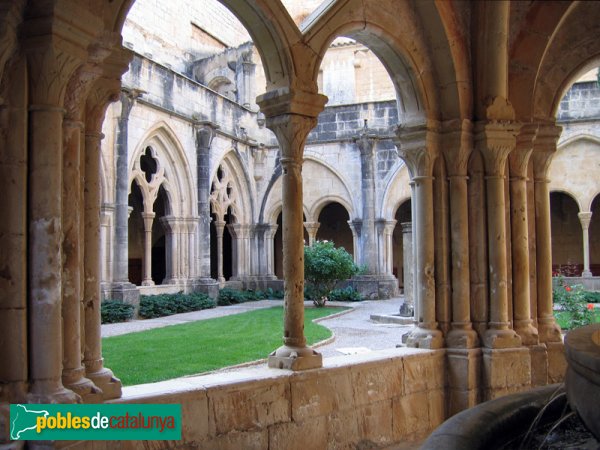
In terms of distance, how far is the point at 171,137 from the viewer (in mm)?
14773

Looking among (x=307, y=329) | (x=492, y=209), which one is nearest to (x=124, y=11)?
(x=492, y=209)

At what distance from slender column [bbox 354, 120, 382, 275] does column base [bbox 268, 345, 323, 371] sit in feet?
44.2

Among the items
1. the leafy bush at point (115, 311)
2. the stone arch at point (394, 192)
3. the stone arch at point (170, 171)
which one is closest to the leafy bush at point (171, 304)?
the leafy bush at point (115, 311)

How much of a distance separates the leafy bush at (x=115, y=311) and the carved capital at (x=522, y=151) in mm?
8299

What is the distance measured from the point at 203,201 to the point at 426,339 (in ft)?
36.4

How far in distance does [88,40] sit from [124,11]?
53 centimetres

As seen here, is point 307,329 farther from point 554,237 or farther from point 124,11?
point 554,237

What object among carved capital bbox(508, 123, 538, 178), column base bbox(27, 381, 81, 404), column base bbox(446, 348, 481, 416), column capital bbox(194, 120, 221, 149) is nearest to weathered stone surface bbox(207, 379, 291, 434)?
column base bbox(27, 381, 81, 404)

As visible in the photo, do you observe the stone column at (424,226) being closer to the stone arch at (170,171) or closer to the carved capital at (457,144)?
the carved capital at (457,144)

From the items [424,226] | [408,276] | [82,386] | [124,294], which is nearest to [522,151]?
[424,226]

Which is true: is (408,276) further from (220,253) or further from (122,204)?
(220,253)

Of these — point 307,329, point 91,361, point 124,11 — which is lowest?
point 307,329

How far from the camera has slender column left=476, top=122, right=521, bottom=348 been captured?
5387mm

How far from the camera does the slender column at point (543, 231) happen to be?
591 centimetres
